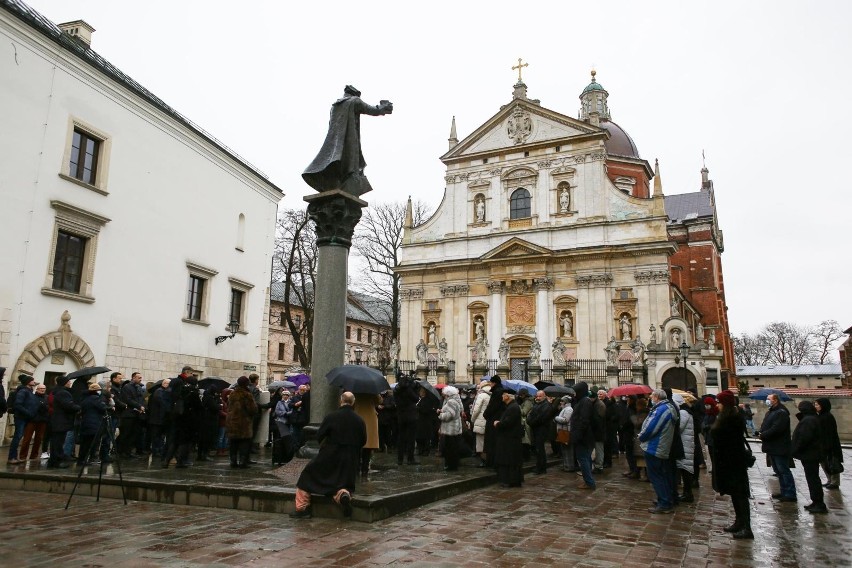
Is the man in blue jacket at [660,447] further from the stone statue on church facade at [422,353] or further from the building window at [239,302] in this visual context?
the stone statue on church facade at [422,353]

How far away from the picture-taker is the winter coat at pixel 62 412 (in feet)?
32.2

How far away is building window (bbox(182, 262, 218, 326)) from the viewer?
19.8m

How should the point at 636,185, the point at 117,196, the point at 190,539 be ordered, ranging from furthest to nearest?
the point at 636,185 < the point at 117,196 < the point at 190,539

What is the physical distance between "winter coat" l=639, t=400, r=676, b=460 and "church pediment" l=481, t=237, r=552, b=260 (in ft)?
91.8

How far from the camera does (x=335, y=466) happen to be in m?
6.99

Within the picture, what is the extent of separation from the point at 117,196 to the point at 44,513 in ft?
39.5

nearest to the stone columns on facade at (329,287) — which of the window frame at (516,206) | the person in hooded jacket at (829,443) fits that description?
the person in hooded jacket at (829,443)

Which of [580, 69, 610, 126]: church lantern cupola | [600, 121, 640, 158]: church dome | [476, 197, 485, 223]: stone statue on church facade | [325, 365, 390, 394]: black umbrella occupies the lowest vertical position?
[325, 365, 390, 394]: black umbrella

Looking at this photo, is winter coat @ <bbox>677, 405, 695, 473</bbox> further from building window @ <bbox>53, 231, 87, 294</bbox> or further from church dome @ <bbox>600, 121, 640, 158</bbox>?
church dome @ <bbox>600, 121, 640, 158</bbox>

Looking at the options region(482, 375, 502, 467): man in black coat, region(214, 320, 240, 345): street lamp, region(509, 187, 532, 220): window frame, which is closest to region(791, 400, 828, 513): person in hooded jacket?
region(482, 375, 502, 467): man in black coat

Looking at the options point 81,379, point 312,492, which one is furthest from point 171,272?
point 312,492

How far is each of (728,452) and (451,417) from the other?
4.72 m

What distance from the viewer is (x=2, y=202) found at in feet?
45.5

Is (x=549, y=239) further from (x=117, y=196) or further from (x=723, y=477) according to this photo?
(x=723, y=477)
